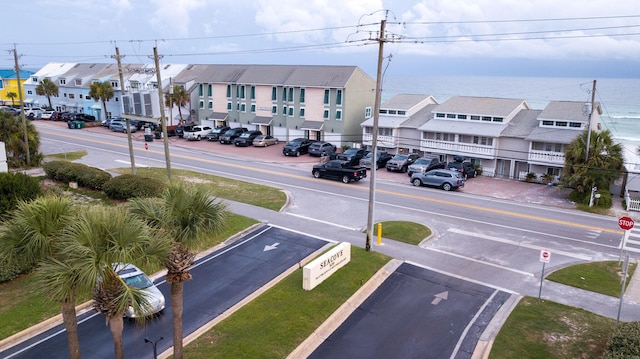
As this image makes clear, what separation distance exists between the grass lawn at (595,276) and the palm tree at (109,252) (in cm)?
1689

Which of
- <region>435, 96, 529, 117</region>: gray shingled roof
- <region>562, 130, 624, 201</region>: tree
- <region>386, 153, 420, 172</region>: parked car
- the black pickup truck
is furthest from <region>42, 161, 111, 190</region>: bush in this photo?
<region>562, 130, 624, 201</region>: tree

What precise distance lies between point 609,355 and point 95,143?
51.7 meters

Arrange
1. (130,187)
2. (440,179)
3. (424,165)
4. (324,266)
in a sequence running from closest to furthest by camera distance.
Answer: (324,266) → (130,187) → (440,179) → (424,165)

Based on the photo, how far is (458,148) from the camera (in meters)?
42.6

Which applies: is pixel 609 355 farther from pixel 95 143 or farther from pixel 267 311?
pixel 95 143

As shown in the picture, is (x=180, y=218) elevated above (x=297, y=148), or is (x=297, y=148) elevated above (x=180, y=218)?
(x=180, y=218)

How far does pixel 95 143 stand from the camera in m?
52.2

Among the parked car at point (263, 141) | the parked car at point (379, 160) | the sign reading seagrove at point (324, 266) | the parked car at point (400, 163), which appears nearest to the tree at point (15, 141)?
Answer: the parked car at point (263, 141)

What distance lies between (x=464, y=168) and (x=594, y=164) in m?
10.0

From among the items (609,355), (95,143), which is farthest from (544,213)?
(95,143)

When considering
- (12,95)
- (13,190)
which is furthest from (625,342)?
(12,95)

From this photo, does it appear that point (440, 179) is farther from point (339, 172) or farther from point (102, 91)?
point (102, 91)

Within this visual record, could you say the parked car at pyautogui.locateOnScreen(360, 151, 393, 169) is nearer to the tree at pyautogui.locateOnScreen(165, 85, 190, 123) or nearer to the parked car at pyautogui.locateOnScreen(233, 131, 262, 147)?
the parked car at pyautogui.locateOnScreen(233, 131, 262, 147)

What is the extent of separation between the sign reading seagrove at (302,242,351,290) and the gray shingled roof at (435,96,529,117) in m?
28.3
